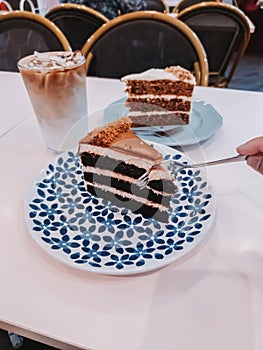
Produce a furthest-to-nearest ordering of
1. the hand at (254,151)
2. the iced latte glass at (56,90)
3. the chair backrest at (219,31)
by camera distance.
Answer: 1. the chair backrest at (219,31)
2. the iced latte glass at (56,90)
3. the hand at (254,151)

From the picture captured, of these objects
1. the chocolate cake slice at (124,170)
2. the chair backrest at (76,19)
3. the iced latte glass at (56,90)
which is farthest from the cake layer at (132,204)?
the chair backrest at (76,19)

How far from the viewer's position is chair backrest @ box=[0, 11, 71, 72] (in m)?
1.26

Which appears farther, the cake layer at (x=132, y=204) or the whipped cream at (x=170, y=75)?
the whipped cream at (x=170, y=75)

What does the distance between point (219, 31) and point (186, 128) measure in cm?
107

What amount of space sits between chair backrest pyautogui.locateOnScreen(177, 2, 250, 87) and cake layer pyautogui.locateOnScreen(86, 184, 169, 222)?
121cm

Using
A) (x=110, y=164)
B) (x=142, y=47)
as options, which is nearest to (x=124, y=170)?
(x=110, y=164)

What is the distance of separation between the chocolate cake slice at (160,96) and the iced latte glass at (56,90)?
17 cm

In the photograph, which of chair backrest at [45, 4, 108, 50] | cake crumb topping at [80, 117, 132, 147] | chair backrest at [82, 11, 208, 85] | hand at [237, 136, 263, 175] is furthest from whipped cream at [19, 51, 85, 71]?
chair backrest at [45, 4, 108, 50]

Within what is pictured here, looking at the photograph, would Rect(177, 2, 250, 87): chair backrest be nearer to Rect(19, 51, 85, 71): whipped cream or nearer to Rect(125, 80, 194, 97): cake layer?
Rect(125, 80, 194, 97): cake layer

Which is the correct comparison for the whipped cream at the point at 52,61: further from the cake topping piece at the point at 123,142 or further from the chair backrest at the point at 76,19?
the chair backrest at the point at 76,19

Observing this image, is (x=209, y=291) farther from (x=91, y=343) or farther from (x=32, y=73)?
(x=32, y=73)

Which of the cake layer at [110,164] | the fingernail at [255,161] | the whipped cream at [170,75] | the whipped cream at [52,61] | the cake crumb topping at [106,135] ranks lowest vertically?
the cake layer at [110,164]

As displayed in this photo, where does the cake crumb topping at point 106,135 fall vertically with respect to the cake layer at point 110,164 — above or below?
above

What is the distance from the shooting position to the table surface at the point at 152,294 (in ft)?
1.25
